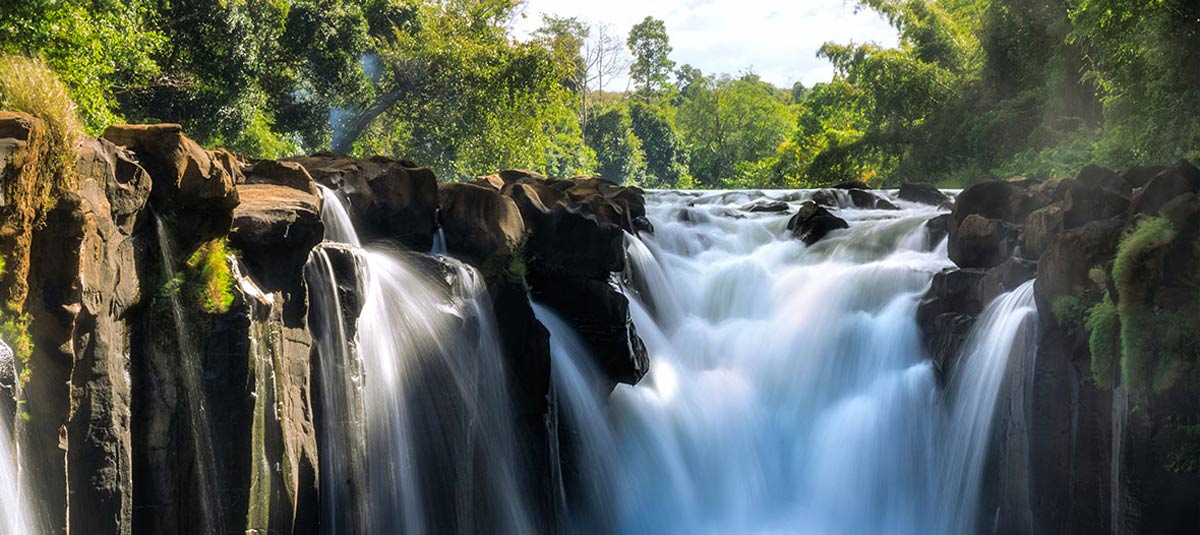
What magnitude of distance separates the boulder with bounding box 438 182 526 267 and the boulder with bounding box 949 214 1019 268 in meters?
5.90

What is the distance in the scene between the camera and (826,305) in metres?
14.8

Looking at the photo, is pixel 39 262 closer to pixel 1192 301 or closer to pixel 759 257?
pixel 1192 301

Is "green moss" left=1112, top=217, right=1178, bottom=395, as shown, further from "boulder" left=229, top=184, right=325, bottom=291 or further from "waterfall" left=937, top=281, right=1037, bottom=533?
"boulder" left=229, top=184, right=325, bottom=291

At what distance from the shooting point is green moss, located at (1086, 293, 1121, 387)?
914cm

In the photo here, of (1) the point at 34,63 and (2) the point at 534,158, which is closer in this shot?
(1) the point at 34,63

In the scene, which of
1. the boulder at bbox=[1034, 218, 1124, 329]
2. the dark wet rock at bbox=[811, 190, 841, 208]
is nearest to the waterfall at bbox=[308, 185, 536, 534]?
the boulder at bbox=[1034, 218, 1124, 329]

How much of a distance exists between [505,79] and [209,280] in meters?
22.3

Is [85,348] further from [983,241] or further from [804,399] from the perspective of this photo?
[983,241]

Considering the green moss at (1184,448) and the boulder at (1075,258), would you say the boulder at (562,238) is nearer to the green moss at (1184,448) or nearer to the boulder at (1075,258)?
the boulder at (1075,258)

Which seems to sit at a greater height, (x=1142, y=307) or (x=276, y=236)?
(x=276, y=236)

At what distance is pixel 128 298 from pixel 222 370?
0.87 metres

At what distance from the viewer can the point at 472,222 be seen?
1125 cm

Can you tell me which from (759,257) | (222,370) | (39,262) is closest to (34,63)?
(39,262)

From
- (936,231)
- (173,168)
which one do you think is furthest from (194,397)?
(936,231)
